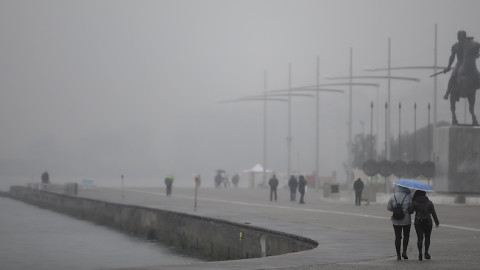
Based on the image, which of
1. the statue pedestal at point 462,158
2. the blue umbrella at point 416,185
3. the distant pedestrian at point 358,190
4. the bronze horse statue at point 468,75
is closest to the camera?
the blue umbrella at point 416,185

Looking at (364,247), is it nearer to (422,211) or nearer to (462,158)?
(422,211)

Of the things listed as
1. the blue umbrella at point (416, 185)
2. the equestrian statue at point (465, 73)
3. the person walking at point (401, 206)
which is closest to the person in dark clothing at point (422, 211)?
the person walking at point (401, 206)

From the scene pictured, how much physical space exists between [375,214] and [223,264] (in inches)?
887

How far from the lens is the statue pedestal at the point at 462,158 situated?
4641cm

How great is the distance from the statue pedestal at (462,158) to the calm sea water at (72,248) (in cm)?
1649

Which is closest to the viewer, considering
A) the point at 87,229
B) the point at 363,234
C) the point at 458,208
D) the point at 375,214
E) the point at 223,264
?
the point at 223,264

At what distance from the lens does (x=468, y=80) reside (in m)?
47.4

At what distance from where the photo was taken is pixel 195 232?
1339 inches

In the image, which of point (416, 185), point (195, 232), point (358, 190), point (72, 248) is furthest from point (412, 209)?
point (358, 190)

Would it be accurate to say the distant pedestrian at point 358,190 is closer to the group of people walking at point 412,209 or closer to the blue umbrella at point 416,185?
the group of people walking at point 412,209

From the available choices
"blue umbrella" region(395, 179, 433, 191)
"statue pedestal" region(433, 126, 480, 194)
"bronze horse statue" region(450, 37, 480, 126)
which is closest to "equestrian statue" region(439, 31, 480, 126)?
"bronze horse statue" region(450, 37, 480, 126)

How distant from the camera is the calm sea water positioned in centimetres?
3459

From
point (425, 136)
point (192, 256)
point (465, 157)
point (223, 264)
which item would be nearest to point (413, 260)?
point (223, 264)

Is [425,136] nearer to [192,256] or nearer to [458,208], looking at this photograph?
[458,208]
